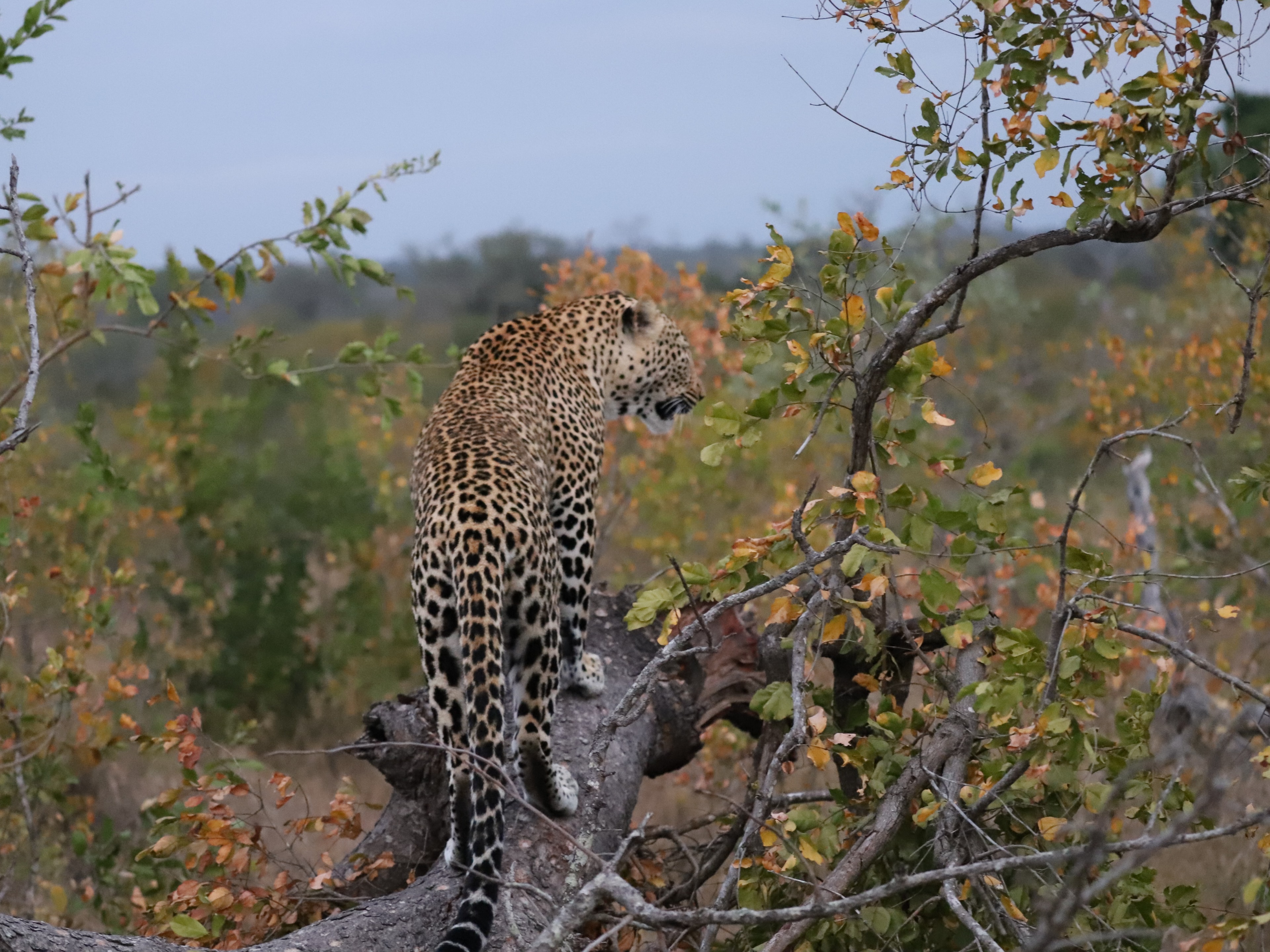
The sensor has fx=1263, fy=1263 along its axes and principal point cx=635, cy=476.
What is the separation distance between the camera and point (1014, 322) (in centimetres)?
2327

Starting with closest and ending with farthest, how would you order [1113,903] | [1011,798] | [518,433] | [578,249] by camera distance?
[1113,903]
[1011,798]
[518,433]
[578,249]

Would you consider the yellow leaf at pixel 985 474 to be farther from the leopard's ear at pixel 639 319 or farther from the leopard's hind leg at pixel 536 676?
the leopard's ear at pixel 639 319

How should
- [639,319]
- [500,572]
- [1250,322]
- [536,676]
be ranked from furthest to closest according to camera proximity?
1. [639,319]
2. [536,676]
3. [500,572]
4. [1250,322]

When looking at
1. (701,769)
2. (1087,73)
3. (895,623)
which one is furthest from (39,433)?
(1087,73)

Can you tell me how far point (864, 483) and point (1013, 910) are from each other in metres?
1.35

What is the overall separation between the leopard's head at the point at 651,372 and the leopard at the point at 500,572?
1.76ft

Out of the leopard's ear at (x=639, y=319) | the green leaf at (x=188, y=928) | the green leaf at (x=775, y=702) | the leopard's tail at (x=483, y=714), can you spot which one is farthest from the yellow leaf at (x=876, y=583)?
the leopard's ear at (x=639, y=319)

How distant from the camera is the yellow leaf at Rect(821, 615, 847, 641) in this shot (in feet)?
12.7

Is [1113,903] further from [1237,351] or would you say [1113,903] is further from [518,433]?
[1237,351]

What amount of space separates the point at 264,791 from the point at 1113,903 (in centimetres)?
675

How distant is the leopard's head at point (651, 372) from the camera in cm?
754

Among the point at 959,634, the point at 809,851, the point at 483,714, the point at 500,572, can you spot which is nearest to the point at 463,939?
the point at 483,714

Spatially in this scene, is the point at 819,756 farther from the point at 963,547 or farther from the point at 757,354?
the point at 757,354

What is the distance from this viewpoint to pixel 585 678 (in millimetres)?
6148
